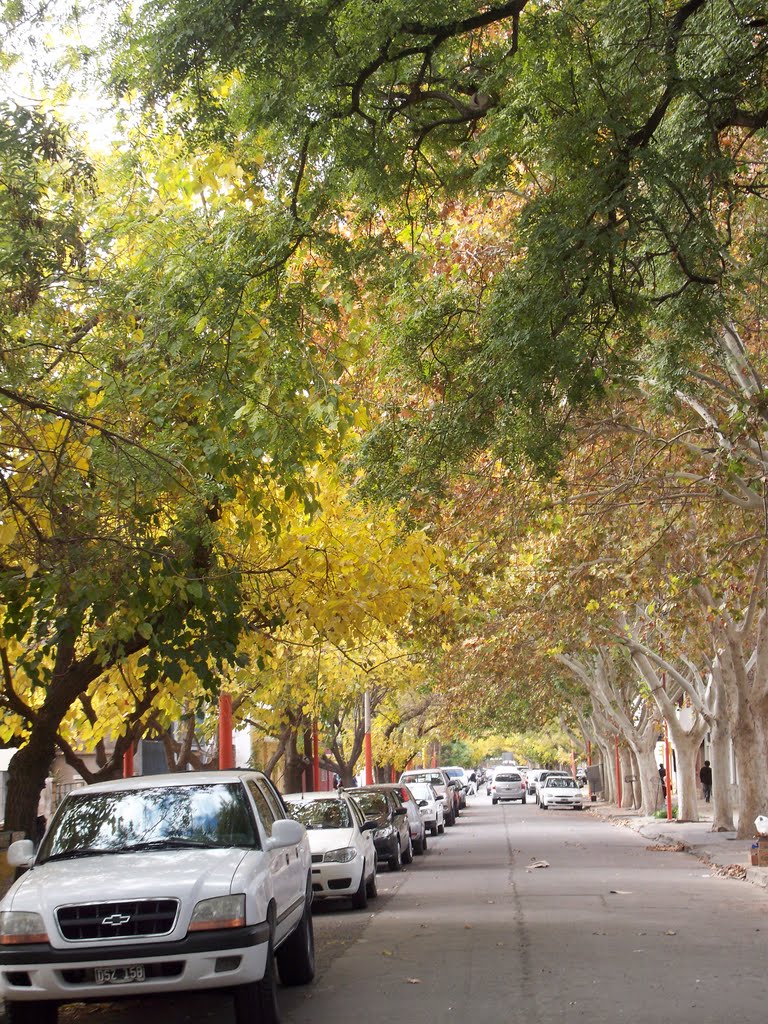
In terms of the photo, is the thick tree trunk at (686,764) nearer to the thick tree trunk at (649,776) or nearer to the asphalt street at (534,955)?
the thick tree trunk at (649,776)

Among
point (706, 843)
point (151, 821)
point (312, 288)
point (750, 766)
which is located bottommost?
point (706, 843)

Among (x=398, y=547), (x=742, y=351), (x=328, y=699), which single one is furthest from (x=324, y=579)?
(x=328, y=699)

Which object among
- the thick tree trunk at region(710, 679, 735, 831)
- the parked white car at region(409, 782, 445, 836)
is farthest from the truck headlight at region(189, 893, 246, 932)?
the parked white car at region(409, 782, 445, 836)

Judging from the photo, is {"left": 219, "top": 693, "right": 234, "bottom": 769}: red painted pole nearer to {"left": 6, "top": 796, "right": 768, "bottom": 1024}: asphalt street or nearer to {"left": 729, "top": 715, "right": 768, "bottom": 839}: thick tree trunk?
{"left": 6, "top": 796, "right": 768, "bottom": 1024}: asphalt street

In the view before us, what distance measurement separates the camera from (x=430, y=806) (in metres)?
36.4

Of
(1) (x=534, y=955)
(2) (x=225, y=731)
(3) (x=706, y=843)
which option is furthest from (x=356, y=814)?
(3) (x=706, y=843)

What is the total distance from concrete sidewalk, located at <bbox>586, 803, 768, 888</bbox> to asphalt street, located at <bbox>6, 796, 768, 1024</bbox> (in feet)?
1.63

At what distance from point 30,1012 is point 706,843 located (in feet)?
66.1

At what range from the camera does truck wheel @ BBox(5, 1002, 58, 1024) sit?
809cm

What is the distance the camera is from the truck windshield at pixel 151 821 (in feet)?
29.6

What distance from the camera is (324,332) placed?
10773 millimetres

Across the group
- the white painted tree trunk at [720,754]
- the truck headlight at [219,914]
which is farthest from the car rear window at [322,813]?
the white painted tree trunk at [720,754]

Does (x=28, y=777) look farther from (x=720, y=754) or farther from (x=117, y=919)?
(x=720, y=754)

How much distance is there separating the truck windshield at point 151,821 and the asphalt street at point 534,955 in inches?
55.1
